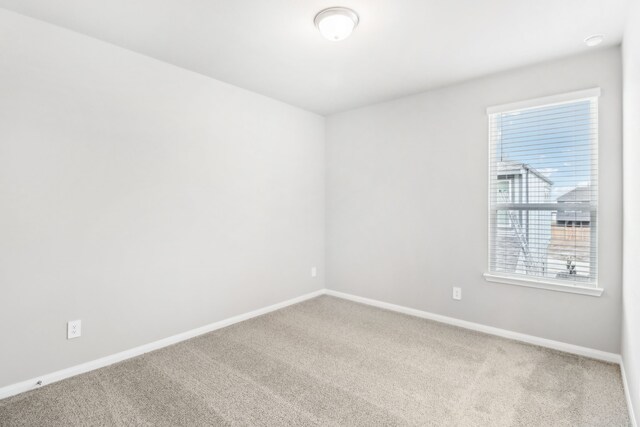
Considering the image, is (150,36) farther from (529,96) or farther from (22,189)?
(529,96)

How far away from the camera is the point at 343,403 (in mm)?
2008

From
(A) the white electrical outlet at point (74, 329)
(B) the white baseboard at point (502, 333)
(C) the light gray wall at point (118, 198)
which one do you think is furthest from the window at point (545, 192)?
(A) the white electrical outlet at point (74, 329)

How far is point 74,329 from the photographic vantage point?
2.34m

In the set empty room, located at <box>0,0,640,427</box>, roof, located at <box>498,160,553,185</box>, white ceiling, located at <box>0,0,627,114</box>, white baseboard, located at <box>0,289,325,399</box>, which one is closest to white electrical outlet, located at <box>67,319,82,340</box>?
empty room, located at <box>0,0,640,427</box>

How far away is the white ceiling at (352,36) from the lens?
2.04 metres

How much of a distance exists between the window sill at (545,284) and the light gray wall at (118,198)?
2.34 metres

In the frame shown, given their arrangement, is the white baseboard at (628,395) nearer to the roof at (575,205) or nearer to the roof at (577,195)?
the roof at (575,205)

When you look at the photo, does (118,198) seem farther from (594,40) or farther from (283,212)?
(594,40)

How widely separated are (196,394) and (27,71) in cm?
240

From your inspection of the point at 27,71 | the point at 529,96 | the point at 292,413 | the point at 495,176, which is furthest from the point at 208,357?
the point at 529,96

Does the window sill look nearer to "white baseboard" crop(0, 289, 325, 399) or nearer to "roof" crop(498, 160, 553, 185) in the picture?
"roof" crop(498, 160, 553, 185)

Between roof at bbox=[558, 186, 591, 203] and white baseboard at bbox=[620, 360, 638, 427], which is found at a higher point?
roof at bbox=[558, 186, 591, 203]

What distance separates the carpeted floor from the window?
68 centimetres

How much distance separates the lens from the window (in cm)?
260
